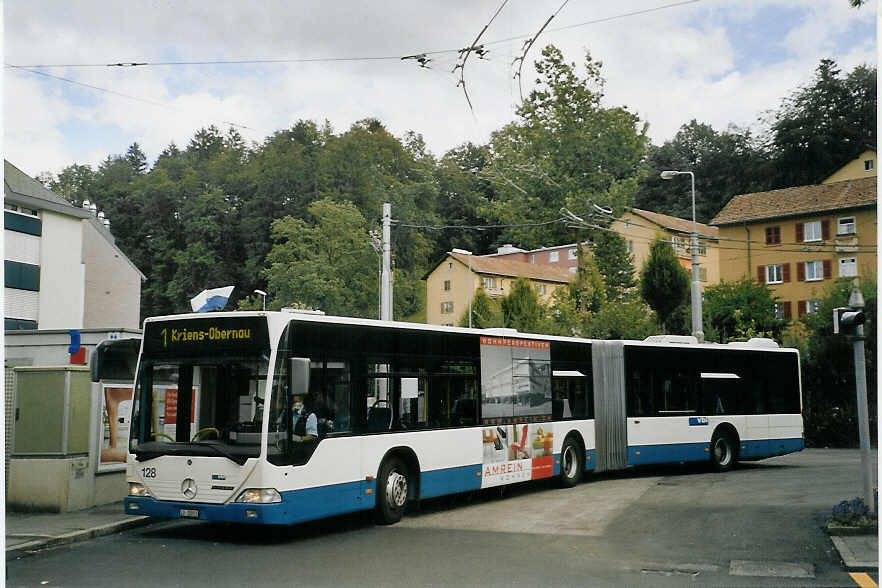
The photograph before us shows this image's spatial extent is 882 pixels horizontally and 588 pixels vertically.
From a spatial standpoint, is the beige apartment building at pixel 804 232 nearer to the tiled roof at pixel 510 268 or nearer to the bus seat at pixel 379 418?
the tiled roof at pixel 510 268

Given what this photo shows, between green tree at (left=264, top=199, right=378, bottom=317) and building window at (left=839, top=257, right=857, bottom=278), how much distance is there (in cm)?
3078

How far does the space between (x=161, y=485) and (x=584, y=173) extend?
3397 centimetres

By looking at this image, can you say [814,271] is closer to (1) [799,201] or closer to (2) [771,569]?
(1) [799,201]

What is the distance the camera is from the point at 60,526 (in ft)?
40.8

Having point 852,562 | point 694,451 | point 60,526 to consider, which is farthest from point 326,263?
point 852,562

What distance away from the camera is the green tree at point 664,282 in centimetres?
4441

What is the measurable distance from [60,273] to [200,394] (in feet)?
108

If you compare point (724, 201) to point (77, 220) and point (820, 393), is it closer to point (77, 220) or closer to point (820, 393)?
point (820, 393)

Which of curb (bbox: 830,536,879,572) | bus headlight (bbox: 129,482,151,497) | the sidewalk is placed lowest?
the sidewalk

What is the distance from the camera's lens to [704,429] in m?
20.8

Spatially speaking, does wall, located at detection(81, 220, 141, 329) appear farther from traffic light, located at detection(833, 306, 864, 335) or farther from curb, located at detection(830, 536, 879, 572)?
curb, located at detection(830, 536, 879, 572)

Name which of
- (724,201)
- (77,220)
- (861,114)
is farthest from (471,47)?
(724,201)

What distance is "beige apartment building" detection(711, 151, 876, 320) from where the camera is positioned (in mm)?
51531

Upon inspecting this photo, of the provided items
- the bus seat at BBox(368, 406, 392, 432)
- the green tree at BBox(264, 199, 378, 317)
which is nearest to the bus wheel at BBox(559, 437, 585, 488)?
the bus seat at BBox(368, 406, 392, 432)
